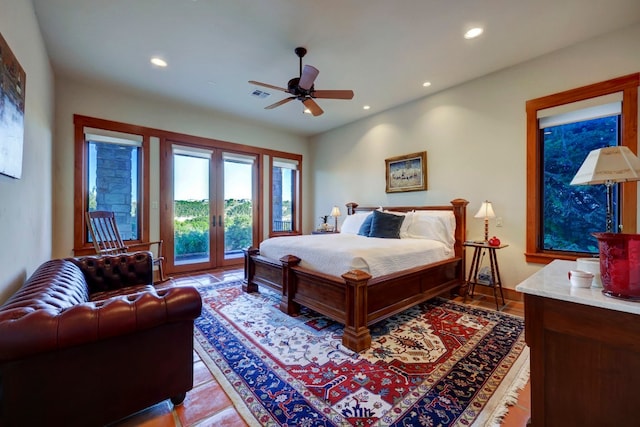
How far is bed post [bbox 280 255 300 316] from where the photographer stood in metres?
2.96

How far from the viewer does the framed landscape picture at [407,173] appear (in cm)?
441

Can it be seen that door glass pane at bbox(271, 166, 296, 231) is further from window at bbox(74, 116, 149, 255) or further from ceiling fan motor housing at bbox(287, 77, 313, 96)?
ceiling fan motor housing at bbox(287, 77, 313, 96)

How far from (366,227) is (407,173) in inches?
52.8

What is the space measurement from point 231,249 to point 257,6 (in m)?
4.29

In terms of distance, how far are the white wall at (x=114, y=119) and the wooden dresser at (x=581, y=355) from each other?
512cm

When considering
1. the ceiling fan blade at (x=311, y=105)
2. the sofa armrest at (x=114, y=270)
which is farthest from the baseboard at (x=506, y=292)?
the sofa armrest at (x=114, y=270)

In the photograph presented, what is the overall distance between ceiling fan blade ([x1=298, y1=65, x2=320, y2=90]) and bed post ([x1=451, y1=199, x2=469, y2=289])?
8.21ft

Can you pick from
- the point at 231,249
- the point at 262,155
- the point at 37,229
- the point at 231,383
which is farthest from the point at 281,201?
the point at 231,383

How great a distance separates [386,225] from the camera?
150 inches

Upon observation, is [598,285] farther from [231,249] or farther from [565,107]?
[231,249]

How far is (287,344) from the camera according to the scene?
2.32 m

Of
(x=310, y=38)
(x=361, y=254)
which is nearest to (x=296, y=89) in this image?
(x=310, y=38)

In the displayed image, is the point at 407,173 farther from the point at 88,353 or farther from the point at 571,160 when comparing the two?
the point at 88,353

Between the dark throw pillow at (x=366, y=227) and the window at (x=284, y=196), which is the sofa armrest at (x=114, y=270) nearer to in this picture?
the dark throw pillow at (x=366, y=227)
